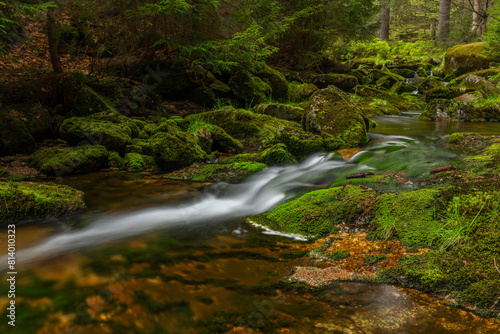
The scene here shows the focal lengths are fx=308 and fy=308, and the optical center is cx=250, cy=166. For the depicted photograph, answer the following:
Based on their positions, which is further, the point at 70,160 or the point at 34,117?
the point at 34,117

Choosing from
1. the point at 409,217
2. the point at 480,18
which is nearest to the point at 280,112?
the point at 409,217

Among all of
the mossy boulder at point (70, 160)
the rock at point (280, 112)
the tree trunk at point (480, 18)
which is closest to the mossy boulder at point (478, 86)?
the tree trunk at point (480, 18)

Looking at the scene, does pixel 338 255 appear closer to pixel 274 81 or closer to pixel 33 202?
pixel 33 202

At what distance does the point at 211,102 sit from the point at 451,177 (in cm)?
837

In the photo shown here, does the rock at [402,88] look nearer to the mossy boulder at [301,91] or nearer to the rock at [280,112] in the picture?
the mossy boulder at [301,91]

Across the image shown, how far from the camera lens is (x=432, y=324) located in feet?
6.35

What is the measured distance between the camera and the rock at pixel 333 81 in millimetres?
14867

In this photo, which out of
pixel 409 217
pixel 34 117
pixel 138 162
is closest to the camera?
pixel 409 217

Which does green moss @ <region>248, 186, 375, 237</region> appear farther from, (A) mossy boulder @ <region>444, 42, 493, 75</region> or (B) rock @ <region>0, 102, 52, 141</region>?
(A) mossy boulder @ <region>444, 42, 493, 75</region>

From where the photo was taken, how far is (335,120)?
24.3 ft

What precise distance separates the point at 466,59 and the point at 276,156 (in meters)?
16.2

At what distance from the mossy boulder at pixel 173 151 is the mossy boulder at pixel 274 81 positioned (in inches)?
267

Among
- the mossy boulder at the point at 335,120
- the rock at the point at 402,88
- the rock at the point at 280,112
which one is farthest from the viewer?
the rock at the point at 402,88

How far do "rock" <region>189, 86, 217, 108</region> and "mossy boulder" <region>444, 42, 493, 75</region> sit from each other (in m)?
14.5
